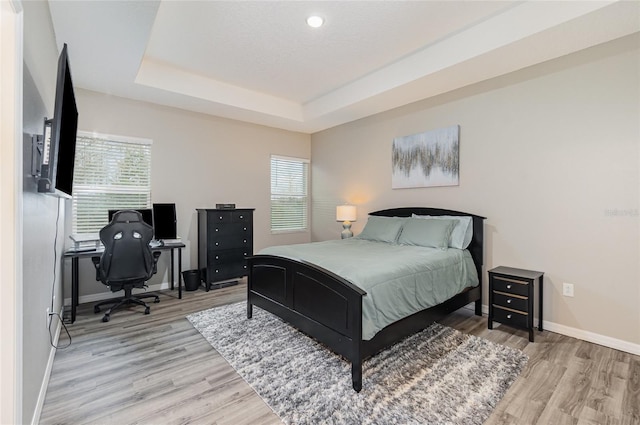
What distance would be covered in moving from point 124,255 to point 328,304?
7.60 ft

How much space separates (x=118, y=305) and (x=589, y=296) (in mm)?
4711

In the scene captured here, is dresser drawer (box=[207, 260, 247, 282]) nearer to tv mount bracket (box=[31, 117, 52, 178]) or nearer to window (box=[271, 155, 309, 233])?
window (box=[271, 155, 309, 233])

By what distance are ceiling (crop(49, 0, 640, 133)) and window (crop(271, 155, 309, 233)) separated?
1.53 metres

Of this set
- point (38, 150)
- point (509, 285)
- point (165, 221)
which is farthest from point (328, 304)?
point (165, 221)

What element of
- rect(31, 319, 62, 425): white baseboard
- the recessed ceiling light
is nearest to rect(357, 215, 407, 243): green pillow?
the recessed ceiling light

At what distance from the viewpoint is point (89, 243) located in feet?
11.4

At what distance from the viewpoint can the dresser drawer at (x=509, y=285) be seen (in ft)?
9.30

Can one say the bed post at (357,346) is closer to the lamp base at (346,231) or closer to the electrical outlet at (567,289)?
the electrical outlet at (567,289)

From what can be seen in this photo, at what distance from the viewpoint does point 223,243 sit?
14.6 ft

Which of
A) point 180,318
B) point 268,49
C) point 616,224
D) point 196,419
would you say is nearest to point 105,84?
point 268,49

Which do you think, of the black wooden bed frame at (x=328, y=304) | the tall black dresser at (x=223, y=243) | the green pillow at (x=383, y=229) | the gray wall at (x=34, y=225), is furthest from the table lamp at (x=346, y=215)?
the gray wall at (x=34, y=225)

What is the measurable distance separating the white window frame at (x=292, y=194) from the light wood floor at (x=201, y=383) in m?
2.79

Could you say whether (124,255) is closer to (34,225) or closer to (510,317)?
(34,225)

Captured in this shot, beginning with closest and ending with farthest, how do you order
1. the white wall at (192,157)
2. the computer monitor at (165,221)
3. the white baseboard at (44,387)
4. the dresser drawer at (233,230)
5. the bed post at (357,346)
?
1. the white baseboard at (44,387)
2. the bed post at (357,346)
3. the white wall at (192,157)
4. the computer monitor at (165,221)
5. the dresser drawer at (233,230)
